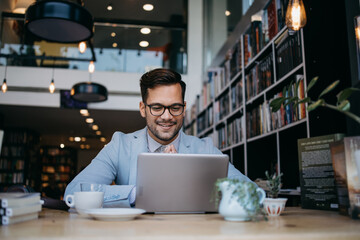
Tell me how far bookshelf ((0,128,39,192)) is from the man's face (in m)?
7.90

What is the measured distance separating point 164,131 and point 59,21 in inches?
49.2

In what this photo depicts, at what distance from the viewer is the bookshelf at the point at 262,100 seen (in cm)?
238

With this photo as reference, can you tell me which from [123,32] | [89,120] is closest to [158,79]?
[123,32]

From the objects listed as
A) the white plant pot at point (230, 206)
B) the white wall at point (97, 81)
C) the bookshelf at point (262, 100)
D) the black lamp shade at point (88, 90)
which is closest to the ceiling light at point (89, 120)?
the white wall at point (97, 81)

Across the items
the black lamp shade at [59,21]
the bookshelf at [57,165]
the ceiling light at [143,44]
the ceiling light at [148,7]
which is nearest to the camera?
the black lamp shade at [59,21]

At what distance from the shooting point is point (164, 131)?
1773 millimetres

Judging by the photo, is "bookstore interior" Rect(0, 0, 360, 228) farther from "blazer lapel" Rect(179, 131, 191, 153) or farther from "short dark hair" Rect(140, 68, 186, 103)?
"blazer lapel" Rect(179, 131, 191, 153)

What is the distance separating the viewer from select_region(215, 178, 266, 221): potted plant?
0.94 meters

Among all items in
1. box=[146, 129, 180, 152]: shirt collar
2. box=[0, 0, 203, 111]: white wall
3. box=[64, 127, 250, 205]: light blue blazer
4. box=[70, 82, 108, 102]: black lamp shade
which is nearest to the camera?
box=[64, 127, 250, 205]: light blue blazer

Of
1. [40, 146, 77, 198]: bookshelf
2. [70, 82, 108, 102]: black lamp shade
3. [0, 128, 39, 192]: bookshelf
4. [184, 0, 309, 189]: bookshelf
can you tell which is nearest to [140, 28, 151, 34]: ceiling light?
[70, 82, 108, 102]: black lamp shade

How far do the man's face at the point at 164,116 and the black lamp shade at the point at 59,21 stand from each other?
94 cm

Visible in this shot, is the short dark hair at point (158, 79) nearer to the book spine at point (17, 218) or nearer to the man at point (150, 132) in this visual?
the man at point (150, 132)

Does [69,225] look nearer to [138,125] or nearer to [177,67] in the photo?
[177,67]

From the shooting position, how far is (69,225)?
2.88 feet
